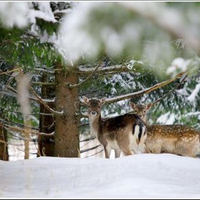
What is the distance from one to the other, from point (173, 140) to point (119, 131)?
97cm

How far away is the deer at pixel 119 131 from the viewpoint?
29.9ft

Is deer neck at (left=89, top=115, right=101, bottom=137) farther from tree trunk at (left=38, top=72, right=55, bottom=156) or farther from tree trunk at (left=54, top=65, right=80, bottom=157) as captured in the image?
tree trunk at (left=38, top=72, right=55, bottom=156)

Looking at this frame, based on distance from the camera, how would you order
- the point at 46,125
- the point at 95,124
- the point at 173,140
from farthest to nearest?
the point at 46,125 < the point at 95,124 < the point at 173,140

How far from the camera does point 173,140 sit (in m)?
9.36

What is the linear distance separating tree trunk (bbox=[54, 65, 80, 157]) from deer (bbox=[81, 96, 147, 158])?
15.0 inches

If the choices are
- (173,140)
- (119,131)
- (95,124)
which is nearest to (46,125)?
(95,124)

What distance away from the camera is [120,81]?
1141cm

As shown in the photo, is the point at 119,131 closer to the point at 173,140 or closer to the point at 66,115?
the point at 173,140

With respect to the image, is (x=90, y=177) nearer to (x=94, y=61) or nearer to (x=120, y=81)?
(x=94, y=61)

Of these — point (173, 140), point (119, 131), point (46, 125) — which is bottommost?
point (46, 125)

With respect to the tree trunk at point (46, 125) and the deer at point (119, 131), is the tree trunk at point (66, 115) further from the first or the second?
the tree trunk at point (46, 125)

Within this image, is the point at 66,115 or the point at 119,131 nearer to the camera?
the point at 119,131

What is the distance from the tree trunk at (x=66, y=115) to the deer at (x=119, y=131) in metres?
0.38

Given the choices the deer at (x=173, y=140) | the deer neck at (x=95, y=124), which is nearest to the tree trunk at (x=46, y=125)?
the deer neck at (x=95, y=124)
